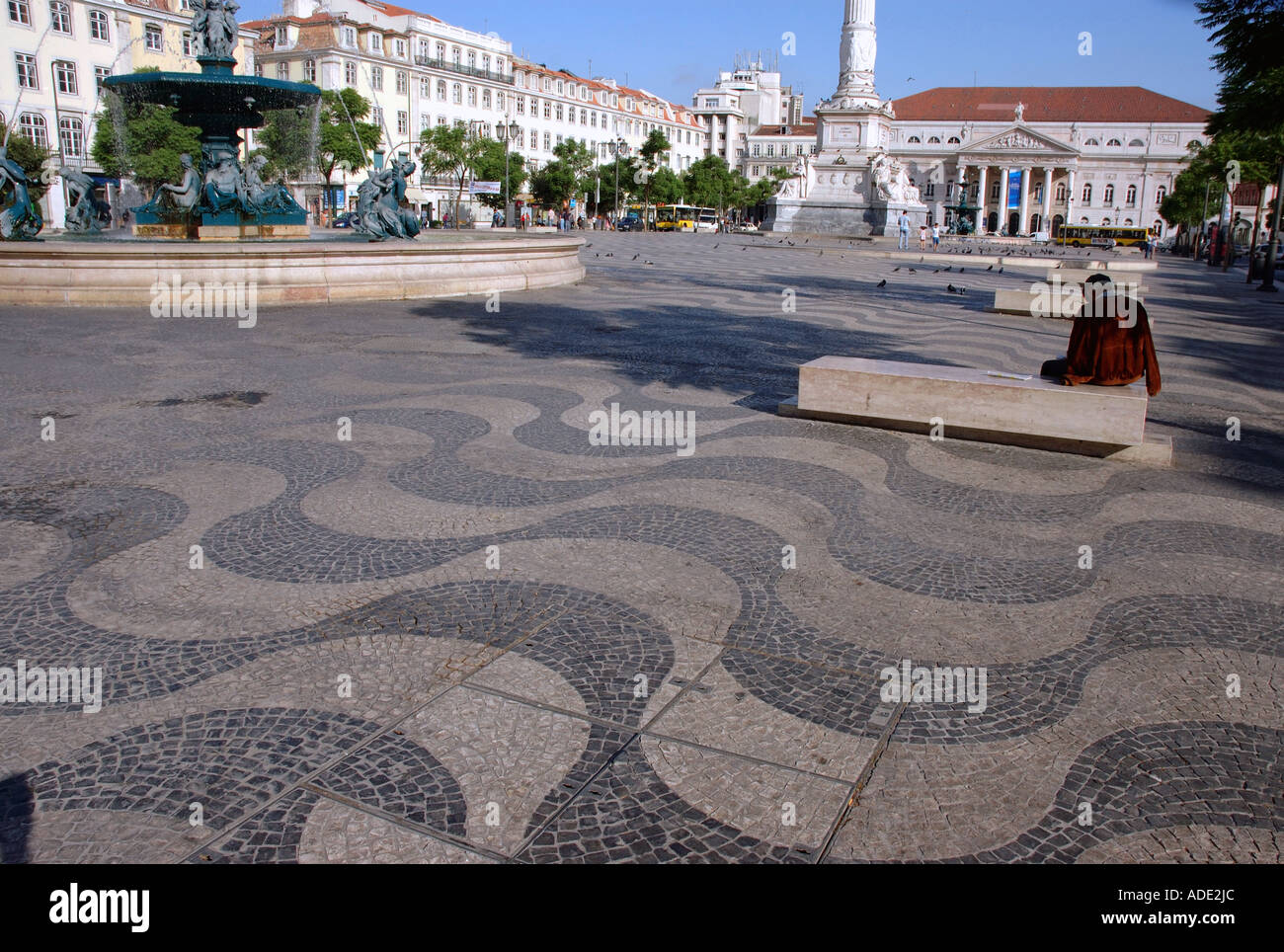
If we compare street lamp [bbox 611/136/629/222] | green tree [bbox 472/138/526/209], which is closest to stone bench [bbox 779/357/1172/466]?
green tree [bbox 472/138/526/209]

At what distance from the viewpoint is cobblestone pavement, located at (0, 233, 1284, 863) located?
296 cm

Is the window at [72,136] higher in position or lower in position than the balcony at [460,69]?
lower

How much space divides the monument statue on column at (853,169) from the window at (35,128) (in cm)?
4238

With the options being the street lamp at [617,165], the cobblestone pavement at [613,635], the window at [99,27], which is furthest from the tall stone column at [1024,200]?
the cobblestone pavement at [613,635]

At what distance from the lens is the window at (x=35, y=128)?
50.6 metres

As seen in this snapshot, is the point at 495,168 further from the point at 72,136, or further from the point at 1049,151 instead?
the point at 1049,151

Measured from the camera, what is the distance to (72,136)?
53250 mm

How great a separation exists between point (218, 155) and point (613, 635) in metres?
21.0

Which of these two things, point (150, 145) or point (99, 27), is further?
point (150, 145)

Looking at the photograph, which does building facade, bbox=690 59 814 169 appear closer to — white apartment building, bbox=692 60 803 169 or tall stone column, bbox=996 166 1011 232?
white apartment building, bbox=692 60 803 169

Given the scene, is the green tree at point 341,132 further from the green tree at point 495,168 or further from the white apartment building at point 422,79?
the green tree at point 495,168

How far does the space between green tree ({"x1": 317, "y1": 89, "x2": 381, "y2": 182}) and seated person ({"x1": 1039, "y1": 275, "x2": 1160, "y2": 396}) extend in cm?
6221

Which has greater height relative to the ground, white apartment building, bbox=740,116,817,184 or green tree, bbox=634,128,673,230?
white apartment building, bbox=740,116,817,184

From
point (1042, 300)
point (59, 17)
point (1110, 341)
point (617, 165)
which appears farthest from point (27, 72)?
point (1110, 341)
